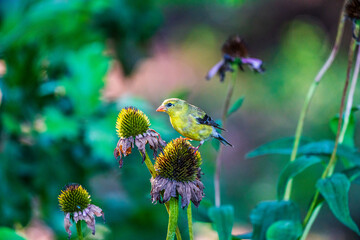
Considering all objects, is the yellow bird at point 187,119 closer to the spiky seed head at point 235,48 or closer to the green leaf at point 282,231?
the green leaf at point 282,231

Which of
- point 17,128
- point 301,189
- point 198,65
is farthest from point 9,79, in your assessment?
point 198,65

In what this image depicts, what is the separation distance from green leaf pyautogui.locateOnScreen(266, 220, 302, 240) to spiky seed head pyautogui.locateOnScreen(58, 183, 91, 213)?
0.66ft

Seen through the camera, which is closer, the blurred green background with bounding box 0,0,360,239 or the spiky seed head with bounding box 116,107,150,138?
the spiky seed head with bounding box 116,107,150,138

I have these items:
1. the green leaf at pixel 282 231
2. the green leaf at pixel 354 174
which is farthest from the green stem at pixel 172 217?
the green leaf at pixel 354 174

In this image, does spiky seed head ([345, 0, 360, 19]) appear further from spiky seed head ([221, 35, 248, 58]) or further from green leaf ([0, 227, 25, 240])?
green leaf ([0, 227, 25, 240])

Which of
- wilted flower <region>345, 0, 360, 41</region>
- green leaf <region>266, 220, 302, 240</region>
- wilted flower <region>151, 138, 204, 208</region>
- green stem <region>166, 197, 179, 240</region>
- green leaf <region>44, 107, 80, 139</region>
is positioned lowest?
green stem <region>166, 197, 179, 240</region>

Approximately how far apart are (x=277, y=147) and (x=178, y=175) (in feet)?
0.82

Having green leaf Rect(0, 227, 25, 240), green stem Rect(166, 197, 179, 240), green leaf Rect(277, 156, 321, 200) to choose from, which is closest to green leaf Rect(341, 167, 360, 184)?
green leaf Rect(277, 156, 321, 200)

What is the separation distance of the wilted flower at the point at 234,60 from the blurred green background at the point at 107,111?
0.61ft

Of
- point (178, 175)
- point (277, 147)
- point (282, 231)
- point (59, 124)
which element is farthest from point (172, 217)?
point (59, 124)

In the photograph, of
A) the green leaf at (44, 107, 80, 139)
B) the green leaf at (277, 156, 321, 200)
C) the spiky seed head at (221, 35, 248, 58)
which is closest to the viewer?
the green leaf at (277, 156, 321, 200)

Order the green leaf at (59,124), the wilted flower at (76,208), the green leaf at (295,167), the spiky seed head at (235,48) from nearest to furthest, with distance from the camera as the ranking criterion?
the wilted flower at (76,208) → the green leaf at (295,167) → the spiky seed head at (235,48) → the green leaf at (59,124)

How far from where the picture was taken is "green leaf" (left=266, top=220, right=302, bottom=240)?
1.56 ft

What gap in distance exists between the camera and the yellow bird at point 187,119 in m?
0.40
